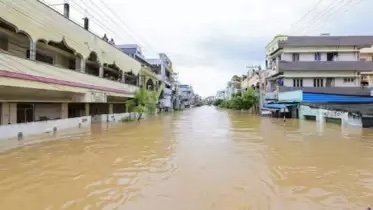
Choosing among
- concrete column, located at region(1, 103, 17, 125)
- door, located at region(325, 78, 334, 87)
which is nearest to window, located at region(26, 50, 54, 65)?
concrete column, located at region(1, 103, 17, 125)

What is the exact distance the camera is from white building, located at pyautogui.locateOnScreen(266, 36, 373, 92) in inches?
1796

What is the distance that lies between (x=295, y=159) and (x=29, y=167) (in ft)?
29.7

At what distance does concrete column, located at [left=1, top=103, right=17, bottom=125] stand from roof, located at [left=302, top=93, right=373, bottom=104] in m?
29.1

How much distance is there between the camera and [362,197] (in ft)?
26.3

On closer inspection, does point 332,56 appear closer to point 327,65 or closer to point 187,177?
point 327,65

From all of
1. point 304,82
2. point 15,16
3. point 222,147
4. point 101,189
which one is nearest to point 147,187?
point 101,189

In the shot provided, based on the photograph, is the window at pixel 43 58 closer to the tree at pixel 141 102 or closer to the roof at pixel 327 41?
the tree at pixel 141 102

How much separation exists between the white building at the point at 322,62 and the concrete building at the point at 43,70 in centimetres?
2298

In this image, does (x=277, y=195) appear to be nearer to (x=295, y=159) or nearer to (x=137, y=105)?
(x=295, y=159)

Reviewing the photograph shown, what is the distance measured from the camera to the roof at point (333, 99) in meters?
38.4

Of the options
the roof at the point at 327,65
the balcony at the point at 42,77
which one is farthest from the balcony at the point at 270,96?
the balcony at the point at 42,77

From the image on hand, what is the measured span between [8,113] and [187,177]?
15584 mm

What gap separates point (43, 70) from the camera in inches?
863

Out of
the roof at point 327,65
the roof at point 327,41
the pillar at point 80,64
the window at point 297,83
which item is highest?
the roof at point 327,41
